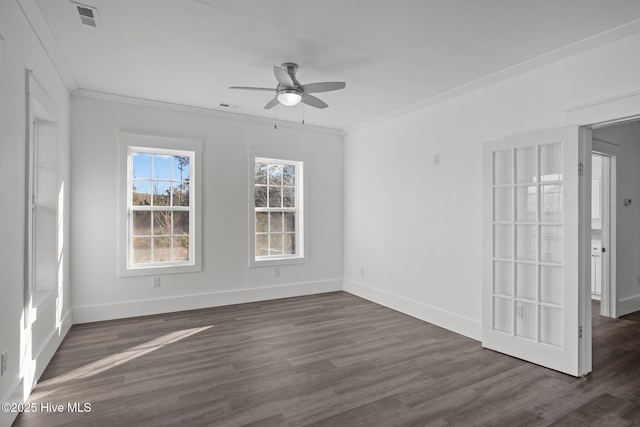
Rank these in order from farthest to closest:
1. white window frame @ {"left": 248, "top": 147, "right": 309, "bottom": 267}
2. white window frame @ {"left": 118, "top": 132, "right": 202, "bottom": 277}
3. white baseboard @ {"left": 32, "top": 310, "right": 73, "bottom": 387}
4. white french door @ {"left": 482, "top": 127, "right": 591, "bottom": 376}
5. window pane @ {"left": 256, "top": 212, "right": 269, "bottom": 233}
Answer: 1. window pane @ {"left": 256, "top": 212, "right": 269, "bottom": 233}
2. white window frame @ {"left": 248, "top": 147, "right": 309, "bottom": 267}
3. white window frame @ {"left": 118, "top": 132, "right": 202, "bottom": 277}
4. white french door @ {"left": 482, "top": 127, "right": 591, "bottom": 376}
5. white baseboard @ {"left": 32, "top": 310, "right": 73, "bottom": 387}

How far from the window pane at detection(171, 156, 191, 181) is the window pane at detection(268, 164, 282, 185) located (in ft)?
4.21

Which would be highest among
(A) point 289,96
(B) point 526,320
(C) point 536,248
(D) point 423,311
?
(A) point 289,96

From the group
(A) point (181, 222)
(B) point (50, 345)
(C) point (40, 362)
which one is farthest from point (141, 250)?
(C) point (40, 362)

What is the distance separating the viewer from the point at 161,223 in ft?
16.0

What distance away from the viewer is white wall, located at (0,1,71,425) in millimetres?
2158

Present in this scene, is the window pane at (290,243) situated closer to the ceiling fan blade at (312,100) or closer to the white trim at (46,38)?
the ceiling fan blade at (312,100)

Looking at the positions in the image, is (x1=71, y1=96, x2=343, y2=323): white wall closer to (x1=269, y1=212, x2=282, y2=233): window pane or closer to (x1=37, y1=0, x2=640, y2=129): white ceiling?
(x1=269, y1=212, x2=282, y2=233): window pane

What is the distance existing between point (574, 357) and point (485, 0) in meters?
2.94

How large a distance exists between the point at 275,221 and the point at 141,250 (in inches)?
78.7

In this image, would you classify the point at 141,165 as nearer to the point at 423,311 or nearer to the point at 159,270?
the point at 159,270

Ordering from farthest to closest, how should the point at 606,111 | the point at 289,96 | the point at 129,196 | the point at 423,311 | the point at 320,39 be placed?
the point at 129,196, the point at 423,311, the point at 289,96, the point at 320,39, the point at 606,111

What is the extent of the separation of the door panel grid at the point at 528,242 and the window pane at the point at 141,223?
170 inches

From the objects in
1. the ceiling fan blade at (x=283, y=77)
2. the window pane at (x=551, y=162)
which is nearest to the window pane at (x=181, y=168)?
the ceiling fan blade at (x=283, y=77)

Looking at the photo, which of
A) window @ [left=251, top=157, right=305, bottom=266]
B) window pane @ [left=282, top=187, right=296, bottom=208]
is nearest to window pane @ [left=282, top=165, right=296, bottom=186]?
window @ [left=251, top=157, right=305, bottom=266]
